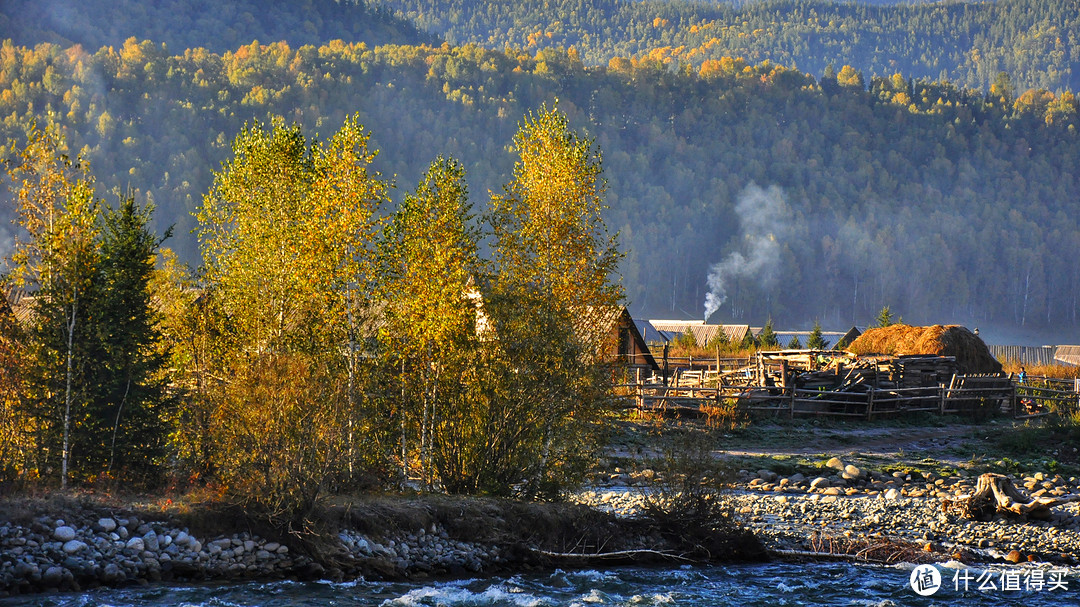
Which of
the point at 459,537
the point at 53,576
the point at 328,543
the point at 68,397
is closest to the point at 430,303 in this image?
the point at 459,537

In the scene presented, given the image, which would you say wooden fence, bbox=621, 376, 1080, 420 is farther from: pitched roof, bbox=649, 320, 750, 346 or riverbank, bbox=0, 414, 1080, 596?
pitched roof, bbox=649, 320, 750, 346

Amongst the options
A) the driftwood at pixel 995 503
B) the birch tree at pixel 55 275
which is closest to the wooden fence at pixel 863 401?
the driftwood at pixel 995 503

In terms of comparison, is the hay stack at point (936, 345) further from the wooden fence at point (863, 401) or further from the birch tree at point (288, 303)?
the birch tree at point (288, 303)

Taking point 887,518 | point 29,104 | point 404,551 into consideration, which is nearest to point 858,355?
point 887,518

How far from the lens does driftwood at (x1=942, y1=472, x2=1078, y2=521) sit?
2027 cm

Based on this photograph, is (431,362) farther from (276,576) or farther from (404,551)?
(276,576)

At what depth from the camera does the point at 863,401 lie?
40188 millimetres

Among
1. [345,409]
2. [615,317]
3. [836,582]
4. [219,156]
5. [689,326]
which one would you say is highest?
[219,156]

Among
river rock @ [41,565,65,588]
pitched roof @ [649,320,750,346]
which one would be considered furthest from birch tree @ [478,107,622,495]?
pitched roof @ [649,320,750,346]

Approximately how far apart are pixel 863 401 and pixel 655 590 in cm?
2696

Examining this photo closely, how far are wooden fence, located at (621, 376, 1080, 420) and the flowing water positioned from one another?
18881mm

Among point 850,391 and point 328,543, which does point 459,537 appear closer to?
point 328,543

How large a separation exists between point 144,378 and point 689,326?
73072 mm

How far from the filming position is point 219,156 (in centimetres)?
18650
